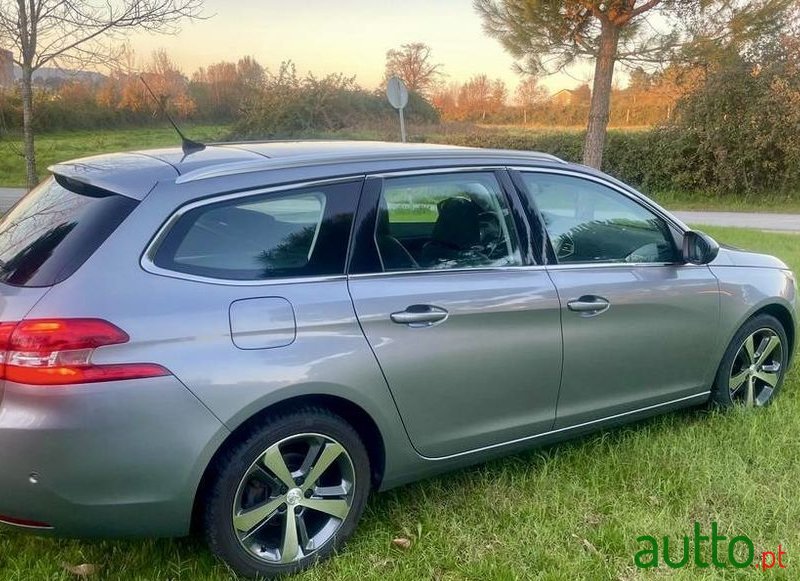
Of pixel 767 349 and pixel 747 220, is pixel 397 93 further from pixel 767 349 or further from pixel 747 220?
pixel 747 220

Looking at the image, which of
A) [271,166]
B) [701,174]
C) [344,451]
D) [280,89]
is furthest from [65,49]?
[280,89]

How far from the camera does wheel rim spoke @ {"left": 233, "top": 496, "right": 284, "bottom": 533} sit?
8.18ft

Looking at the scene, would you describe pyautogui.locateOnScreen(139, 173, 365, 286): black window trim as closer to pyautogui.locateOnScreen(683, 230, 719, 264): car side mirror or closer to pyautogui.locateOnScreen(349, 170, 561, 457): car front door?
pyautogui.locateOnScreen(349, 170, 561, 457): car front door

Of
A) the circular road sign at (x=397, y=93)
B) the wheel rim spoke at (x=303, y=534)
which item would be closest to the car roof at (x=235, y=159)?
the wheel rim spoke at (x=303, y=534)

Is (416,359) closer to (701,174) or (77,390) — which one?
(77,390)

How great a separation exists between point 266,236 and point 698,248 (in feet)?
7.66

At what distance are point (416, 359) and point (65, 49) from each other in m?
8.92

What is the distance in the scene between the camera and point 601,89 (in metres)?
13.0

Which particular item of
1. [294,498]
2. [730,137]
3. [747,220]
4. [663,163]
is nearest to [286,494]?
[294,498]

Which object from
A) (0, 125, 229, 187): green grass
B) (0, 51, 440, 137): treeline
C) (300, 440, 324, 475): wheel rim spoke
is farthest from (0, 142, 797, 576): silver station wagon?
(0, 51, 440, 137): treeline

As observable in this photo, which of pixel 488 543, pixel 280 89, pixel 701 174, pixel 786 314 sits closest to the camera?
pixel 488 543

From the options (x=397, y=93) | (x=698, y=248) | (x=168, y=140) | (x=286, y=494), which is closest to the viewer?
(x=286, y=494)

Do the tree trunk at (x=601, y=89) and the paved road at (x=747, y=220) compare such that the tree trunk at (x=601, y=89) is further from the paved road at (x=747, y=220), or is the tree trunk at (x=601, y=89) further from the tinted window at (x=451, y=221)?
the tinted window at (x=451, y=221)

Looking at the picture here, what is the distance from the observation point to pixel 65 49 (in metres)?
9.50
